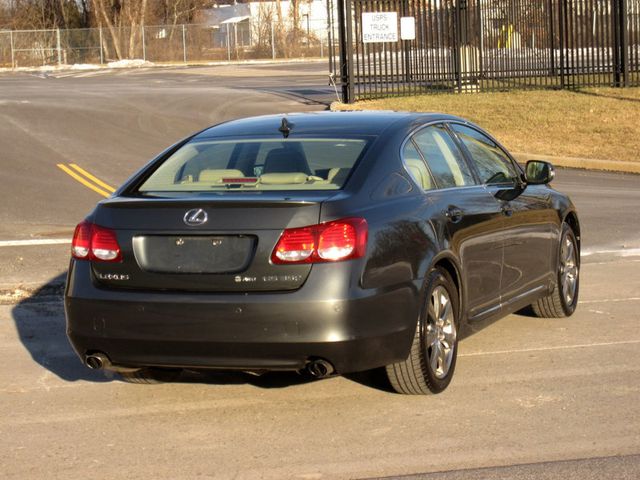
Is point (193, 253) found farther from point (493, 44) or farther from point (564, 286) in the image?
point (493, 44)

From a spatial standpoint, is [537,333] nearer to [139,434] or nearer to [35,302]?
[139,434]

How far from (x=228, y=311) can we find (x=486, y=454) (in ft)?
4.68

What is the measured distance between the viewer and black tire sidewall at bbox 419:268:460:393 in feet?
20.3

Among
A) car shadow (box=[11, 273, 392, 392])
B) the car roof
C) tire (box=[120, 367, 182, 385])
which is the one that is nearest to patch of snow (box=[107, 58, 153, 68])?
car shadow (box=[11, 273, 392, 392])

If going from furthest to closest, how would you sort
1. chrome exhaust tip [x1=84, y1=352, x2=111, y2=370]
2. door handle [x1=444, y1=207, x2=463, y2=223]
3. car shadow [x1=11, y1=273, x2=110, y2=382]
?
car shadow [x1=11, y1=273, x2=110, y2=382] → door handle [x1=444, y1=207, x2=463, y2=223] → chrome exhaust tip [x1=84, y1=352, x2=111, y2=370]

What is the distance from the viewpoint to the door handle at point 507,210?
740cm

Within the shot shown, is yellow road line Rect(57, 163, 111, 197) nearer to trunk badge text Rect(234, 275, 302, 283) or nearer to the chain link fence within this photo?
trunk badge text Rect(234, 275, 302, 283)

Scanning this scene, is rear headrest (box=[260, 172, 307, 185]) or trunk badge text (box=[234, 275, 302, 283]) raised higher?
rear headrest (box=[260, 172, 307, 185])

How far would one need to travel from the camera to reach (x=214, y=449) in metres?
5.58

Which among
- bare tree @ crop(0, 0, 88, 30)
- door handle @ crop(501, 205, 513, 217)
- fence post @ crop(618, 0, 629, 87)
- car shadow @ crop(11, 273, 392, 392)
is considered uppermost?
bare tree @ crop(0, 0, 88, 30)

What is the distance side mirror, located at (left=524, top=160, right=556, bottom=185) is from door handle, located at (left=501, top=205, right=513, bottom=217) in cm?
43

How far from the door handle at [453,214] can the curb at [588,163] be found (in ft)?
45.3

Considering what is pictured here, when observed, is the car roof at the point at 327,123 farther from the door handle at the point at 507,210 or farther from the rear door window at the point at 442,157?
the door handle at the point at 507,210

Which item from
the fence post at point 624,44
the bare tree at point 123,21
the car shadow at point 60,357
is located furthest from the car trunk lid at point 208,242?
the bare tree at point 123,21
